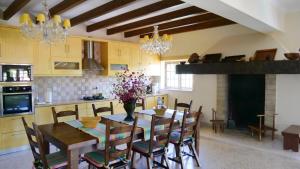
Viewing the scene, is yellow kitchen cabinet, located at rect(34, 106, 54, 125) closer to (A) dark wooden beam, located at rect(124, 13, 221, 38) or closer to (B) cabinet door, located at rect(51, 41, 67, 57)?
(B) cabinet door, located at rect(51, 41, 67, 57)

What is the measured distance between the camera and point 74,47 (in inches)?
195

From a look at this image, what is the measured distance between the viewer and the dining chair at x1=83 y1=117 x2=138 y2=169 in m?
2.38

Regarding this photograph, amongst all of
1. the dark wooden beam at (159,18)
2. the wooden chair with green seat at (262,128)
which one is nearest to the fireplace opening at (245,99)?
the wooden chair with green seat at (262,128)

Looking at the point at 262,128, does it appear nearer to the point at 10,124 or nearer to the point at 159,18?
the point at 159,18

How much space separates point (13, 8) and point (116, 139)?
2939mm

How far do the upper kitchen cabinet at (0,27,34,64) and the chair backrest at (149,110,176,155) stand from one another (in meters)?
2.81

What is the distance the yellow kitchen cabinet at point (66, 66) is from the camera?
471cm

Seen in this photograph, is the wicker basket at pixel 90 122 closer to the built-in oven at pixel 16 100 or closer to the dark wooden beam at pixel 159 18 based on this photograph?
the built-in oven at pixel 16 100

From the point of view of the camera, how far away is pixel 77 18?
4559 millimetres

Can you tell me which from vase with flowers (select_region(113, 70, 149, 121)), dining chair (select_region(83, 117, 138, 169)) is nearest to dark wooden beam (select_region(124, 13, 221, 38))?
vase with flowers (select_region(113, 70, 149, 121))

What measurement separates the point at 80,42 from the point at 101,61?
0.90 meters

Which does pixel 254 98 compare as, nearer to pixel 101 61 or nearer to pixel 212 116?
pixel 212 116

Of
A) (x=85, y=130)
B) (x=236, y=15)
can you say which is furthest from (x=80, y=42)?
(x=236, y=15)

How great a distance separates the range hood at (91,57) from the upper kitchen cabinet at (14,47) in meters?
1.33
